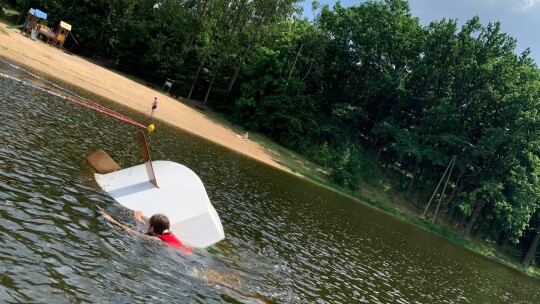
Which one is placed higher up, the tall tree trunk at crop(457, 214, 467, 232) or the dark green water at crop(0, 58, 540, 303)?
the tall tree trunk at crop(457, 214, 467, 232)

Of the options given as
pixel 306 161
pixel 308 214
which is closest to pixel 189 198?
pixel 308 214

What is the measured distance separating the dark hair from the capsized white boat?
5.98 ft

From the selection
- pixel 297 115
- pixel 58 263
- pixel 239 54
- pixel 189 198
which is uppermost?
pixel 239 54

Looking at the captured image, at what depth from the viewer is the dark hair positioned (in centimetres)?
1378

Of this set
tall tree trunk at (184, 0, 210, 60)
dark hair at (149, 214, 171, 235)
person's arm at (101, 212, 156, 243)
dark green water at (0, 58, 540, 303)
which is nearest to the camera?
dark green water at (0, 58, 540, 303)

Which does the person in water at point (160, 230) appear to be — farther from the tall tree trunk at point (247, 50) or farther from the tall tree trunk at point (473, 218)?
the tall tree trunk at point (473, 218)

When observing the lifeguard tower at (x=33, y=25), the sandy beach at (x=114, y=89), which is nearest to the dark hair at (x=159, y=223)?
the sandy beach at (x=114, y=89)

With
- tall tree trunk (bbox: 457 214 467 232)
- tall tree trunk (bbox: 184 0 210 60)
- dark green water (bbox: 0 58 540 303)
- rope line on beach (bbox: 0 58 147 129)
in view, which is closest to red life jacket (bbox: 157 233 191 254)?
dark green water (bbox: 0 58 540 303)

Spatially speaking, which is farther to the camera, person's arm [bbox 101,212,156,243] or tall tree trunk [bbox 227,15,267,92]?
tall tree trunk [bbox 227,15,267,92]

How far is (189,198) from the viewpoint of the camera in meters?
16.4

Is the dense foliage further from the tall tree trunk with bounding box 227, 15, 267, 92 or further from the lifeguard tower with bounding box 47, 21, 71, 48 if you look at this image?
the lifeguard tower with bounding box 47, 21, 71, 48

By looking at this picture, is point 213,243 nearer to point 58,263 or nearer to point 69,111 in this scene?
point 58,263

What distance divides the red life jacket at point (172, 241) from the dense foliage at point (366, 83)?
44.7 metres

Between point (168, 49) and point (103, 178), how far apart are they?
55325 millimetres
